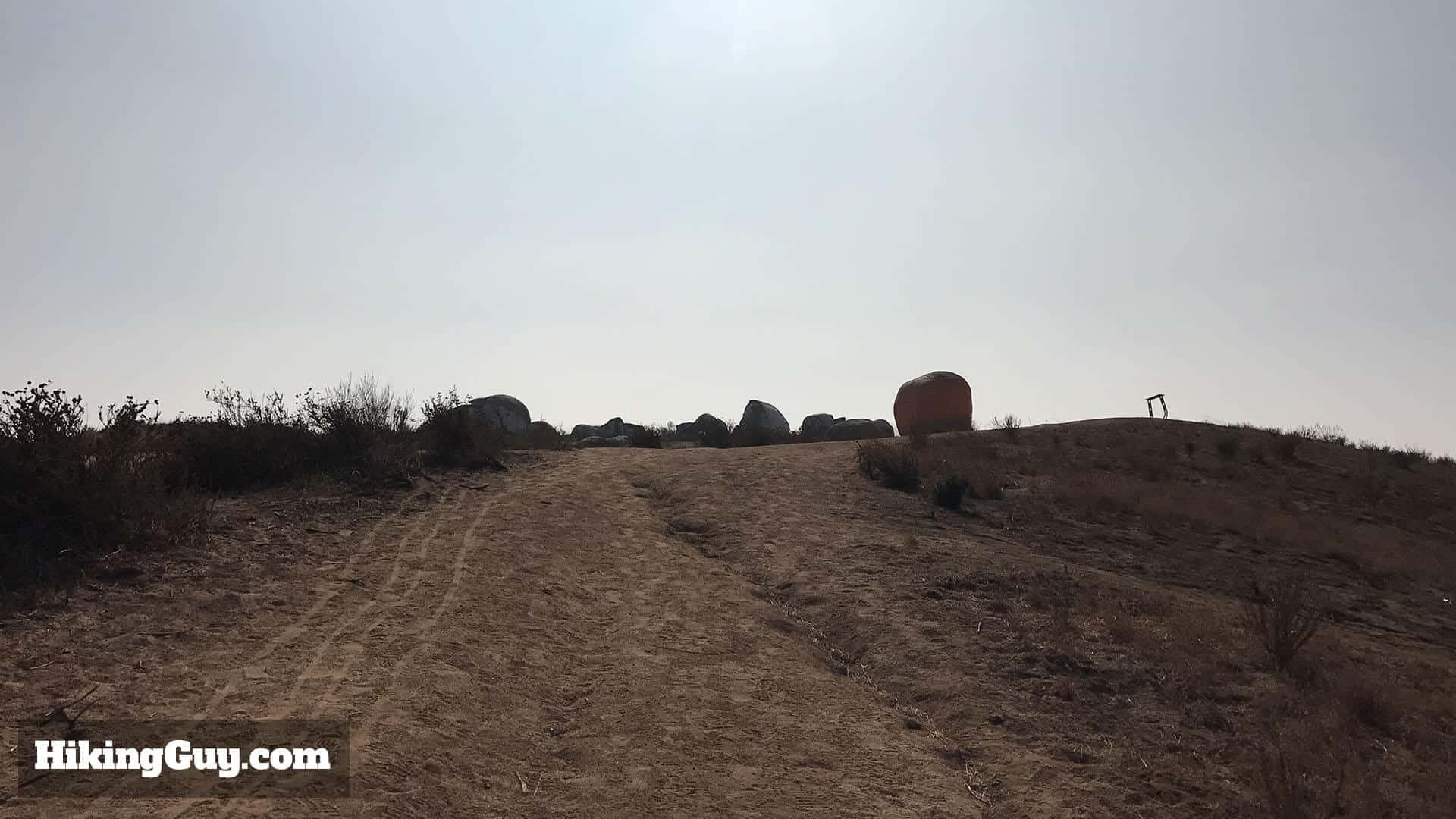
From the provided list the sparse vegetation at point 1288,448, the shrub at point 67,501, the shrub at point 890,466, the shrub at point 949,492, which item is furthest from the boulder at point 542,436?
the sparse vegetation at point 1288,448

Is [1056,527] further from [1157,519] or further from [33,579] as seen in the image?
[33,579]

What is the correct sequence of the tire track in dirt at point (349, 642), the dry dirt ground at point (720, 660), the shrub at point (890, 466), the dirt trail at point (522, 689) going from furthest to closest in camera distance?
the shrub at point (890, 466) → the dry dirt ground at point (720, 660) → the dirt trail at point (522, 689) → the tire track in dirt at point (349, 642)

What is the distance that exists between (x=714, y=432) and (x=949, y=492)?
17730 millimetres

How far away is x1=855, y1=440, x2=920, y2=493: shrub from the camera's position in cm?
1580

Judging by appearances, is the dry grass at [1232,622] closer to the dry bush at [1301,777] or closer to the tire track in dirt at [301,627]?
the dry bush at [1301,777]

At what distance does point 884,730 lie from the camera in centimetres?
671

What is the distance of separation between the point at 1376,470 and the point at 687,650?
20.2m

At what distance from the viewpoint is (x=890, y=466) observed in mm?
16172

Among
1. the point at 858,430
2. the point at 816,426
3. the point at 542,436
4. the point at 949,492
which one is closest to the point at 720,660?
the point at 949,492

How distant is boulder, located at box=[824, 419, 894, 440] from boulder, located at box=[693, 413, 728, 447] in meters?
4.24

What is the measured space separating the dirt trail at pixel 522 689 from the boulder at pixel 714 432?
20.8 m

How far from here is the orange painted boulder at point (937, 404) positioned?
28.6 meters

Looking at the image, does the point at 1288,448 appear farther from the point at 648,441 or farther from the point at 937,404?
the point at 648,441

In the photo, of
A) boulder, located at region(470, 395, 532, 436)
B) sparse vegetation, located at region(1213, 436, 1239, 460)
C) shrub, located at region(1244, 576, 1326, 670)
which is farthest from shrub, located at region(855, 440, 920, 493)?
boulder, located at region(470, 395, 532, 436)
